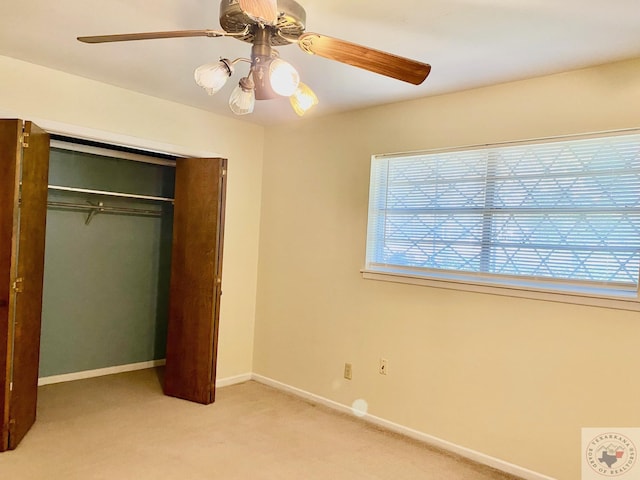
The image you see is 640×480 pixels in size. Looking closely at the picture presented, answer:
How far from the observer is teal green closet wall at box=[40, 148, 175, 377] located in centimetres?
402

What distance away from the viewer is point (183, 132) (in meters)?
3.80

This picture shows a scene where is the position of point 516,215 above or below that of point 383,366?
above

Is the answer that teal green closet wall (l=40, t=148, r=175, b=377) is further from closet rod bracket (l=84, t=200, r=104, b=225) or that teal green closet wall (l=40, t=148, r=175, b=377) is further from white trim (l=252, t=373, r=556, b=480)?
white trim (l=252, t=373, r=556, b=480)

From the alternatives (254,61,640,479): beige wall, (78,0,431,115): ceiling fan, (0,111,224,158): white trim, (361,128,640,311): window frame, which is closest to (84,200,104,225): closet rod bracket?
(0,111,224,158): white trim

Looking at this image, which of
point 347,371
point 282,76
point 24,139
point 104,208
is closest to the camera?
point 282,76

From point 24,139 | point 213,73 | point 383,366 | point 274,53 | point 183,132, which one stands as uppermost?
point 183,132

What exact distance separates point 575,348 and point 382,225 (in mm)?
1524

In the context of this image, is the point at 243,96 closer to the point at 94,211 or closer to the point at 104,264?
the point at 94,211

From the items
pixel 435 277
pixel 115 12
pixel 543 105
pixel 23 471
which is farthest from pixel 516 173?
pixel 23 471

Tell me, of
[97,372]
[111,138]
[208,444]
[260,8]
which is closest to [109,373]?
[97,372]

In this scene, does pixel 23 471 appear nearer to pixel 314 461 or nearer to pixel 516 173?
pixel 314 461

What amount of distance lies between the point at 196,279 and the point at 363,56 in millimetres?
2567

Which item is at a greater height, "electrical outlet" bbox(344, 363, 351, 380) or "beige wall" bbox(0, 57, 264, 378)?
"beige wall" bbox(0, 57, 264, 378)

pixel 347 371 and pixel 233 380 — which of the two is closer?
pixel 347 371
